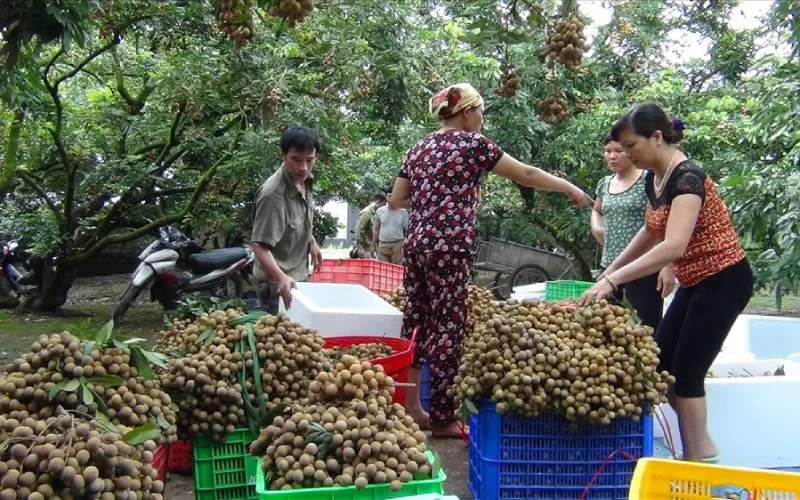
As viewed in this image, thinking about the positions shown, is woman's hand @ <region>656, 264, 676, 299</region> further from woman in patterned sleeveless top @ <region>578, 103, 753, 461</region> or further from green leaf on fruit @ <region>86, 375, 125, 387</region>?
green leaf on fruit @ <region>86, 375, 125, 387</region>

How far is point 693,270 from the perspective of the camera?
3021mm

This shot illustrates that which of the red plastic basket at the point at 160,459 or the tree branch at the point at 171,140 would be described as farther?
the tree branch at the point at 171,140

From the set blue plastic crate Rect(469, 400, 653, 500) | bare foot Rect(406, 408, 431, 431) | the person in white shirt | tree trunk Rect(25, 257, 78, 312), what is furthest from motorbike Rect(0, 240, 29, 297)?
blue plastic crate Rect(469, 400, 653, 500)

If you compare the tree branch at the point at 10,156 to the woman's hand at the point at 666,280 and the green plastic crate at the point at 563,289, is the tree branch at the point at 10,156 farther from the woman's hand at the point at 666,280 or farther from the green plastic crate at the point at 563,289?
the woman's hand at the point at 666,280

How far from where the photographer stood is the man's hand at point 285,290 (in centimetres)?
376

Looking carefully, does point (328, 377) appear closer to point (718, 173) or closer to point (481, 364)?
point (481, 364)

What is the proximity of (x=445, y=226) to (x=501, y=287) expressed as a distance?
9193 mm

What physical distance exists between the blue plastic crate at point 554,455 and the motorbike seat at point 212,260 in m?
5.86

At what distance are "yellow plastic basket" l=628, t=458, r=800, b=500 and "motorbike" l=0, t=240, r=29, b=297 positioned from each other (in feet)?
30.6

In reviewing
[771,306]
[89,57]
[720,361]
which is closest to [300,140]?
[720,361]

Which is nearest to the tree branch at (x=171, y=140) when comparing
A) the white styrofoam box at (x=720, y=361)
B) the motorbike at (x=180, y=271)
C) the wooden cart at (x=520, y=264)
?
the motorbike at (x=180, y=271)

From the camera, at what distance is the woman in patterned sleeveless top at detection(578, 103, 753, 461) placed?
2945 millimetres

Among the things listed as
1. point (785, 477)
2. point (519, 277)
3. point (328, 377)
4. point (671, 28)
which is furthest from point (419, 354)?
point (671, 28)

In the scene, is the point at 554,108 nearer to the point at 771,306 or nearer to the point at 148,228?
the point at 148,228
